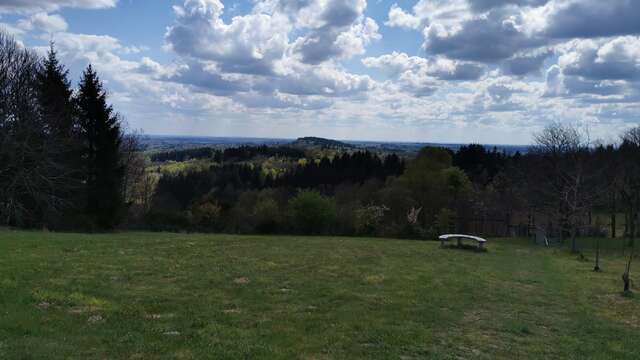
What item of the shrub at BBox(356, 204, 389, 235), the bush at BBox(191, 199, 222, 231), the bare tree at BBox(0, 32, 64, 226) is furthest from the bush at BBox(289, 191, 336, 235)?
the bare tree at BBox(0, 32, 64, 226)

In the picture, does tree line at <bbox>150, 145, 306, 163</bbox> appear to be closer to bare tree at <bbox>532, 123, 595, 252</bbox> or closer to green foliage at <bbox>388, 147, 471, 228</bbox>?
green foliage at <bbox>388, 147, 471, 228</bbox>

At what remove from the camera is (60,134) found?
1330 inches

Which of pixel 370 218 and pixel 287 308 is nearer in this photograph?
pixel 287 308

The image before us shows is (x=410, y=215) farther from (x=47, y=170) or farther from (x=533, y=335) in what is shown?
(x=533, y=335)

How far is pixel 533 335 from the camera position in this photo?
374 inches

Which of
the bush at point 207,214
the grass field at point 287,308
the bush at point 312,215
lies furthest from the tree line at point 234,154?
the grass field at point 287,308

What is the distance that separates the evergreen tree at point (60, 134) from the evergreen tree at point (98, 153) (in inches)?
29.9

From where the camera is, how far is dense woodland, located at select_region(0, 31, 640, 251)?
3178cm

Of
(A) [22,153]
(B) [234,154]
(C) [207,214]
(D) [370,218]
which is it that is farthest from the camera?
(B) [234,154]

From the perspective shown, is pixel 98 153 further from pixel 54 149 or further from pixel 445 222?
pixel 445 222

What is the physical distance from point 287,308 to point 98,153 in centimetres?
3029

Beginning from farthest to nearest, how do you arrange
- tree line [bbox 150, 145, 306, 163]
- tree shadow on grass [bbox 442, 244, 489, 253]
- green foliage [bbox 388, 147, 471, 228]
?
Result: tree line [bbox 150, 145, 306, 163]
green foliage [bbox 388, 147, 471, 228]
tree shadow on grass [bbox 442, 244, 489, 253]

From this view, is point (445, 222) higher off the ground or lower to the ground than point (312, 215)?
lower

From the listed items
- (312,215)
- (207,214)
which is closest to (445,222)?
(312,215)
